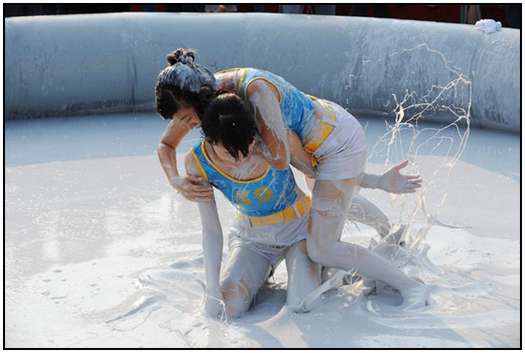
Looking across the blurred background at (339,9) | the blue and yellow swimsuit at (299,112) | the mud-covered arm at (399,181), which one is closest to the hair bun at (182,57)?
the blue and yellow swimsuit at (299,112)

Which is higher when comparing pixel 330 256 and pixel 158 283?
pixel 330 256

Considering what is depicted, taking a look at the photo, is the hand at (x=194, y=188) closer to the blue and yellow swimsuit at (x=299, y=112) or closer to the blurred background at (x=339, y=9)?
the blue and yellow swimsuit at (x=299, y=112)

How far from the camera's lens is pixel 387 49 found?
6.45 metres

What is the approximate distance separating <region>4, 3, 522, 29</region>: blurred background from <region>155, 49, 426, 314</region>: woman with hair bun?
13.6 feet

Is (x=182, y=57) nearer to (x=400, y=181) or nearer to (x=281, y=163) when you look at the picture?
(x=281, y=163)

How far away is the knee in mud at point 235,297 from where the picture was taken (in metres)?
3.60

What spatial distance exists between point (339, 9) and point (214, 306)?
5.28m

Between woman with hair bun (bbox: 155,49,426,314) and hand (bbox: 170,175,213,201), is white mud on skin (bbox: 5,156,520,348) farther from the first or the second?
hand (bbox: 170,175,213,201)

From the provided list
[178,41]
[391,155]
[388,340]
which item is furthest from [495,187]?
[178,41]

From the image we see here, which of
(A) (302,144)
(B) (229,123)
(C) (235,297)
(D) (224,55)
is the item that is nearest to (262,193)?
(A) (302,144)

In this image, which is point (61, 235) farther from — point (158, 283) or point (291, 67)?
point (291, 67)

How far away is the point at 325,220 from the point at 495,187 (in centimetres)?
187

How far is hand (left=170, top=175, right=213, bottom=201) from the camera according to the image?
350 cm

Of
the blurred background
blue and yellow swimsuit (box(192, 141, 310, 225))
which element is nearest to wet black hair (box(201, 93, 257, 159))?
blue and yellow swimsuit (box(192, 141, 310, 225))
